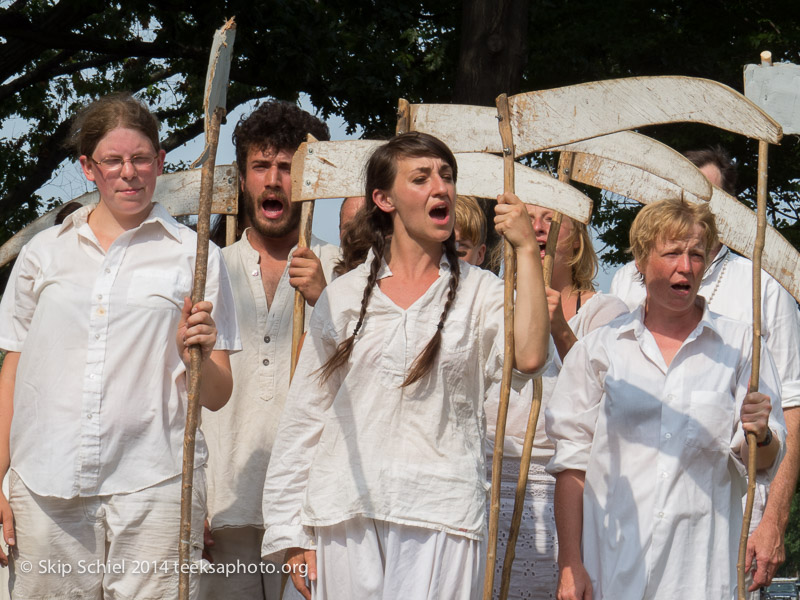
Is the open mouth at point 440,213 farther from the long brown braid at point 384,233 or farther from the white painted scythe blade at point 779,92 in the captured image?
the white painted scythe blade at point 779,92

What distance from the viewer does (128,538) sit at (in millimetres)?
4211

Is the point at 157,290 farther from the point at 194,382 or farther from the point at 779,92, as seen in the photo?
the point at 779,92

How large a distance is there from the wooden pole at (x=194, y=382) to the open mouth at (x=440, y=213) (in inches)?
28.9

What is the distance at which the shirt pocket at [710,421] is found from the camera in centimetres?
432

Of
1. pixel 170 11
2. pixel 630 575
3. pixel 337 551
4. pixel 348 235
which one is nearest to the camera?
pixel 337 551

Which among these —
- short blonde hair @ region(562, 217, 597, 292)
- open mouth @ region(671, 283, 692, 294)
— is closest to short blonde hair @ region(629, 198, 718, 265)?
open mouth @ region(671, 283, 692, 294)

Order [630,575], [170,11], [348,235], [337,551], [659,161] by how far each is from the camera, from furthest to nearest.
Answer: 1. [170,11]
2. [659,161]
3. [348,235]
4. [630,575]
5. [337,551]

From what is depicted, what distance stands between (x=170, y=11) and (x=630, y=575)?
8586 mm

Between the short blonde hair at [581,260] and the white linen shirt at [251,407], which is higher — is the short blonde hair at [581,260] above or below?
above

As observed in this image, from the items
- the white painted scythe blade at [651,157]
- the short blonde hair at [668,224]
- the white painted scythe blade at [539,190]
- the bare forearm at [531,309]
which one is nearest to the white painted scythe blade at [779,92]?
the short blonde hair at [668,224]

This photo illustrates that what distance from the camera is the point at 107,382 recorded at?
4.30 m

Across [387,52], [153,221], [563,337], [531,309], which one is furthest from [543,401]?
[387,52]

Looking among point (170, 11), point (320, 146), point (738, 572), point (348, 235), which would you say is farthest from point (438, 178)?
point (170, 11)

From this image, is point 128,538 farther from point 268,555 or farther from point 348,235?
point 348,235
